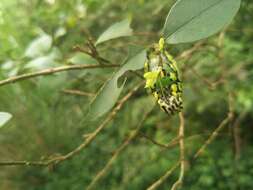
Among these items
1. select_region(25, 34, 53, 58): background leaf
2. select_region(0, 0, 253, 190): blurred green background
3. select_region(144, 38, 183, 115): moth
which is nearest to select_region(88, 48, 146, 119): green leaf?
select_region(144, 38, 183, 115): moth

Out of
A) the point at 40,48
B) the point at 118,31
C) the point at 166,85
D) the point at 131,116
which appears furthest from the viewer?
the point at 131,116

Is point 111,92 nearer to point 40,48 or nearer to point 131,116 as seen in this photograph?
point 40,48

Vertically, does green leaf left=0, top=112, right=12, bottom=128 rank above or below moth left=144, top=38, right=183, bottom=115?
above

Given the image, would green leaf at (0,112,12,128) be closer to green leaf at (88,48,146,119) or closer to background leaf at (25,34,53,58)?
green leaf at (88,48,146,119)

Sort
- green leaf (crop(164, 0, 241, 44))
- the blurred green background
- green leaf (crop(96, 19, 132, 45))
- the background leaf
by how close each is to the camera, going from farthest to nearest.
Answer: the blurred green background < the background leaf < green leaf (crop(96, 19, 132, 45)) < green leaf (crop(164, 0, 241, 44))

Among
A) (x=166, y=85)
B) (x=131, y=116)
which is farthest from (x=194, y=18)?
(x=131, y=116)

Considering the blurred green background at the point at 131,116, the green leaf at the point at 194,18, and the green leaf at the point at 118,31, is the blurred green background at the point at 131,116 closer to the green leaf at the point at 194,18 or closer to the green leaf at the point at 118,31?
the green leaf at the point at 118,31

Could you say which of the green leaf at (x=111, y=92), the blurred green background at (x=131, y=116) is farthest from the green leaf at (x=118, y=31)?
the blurred green background at (x=131, y=116)
